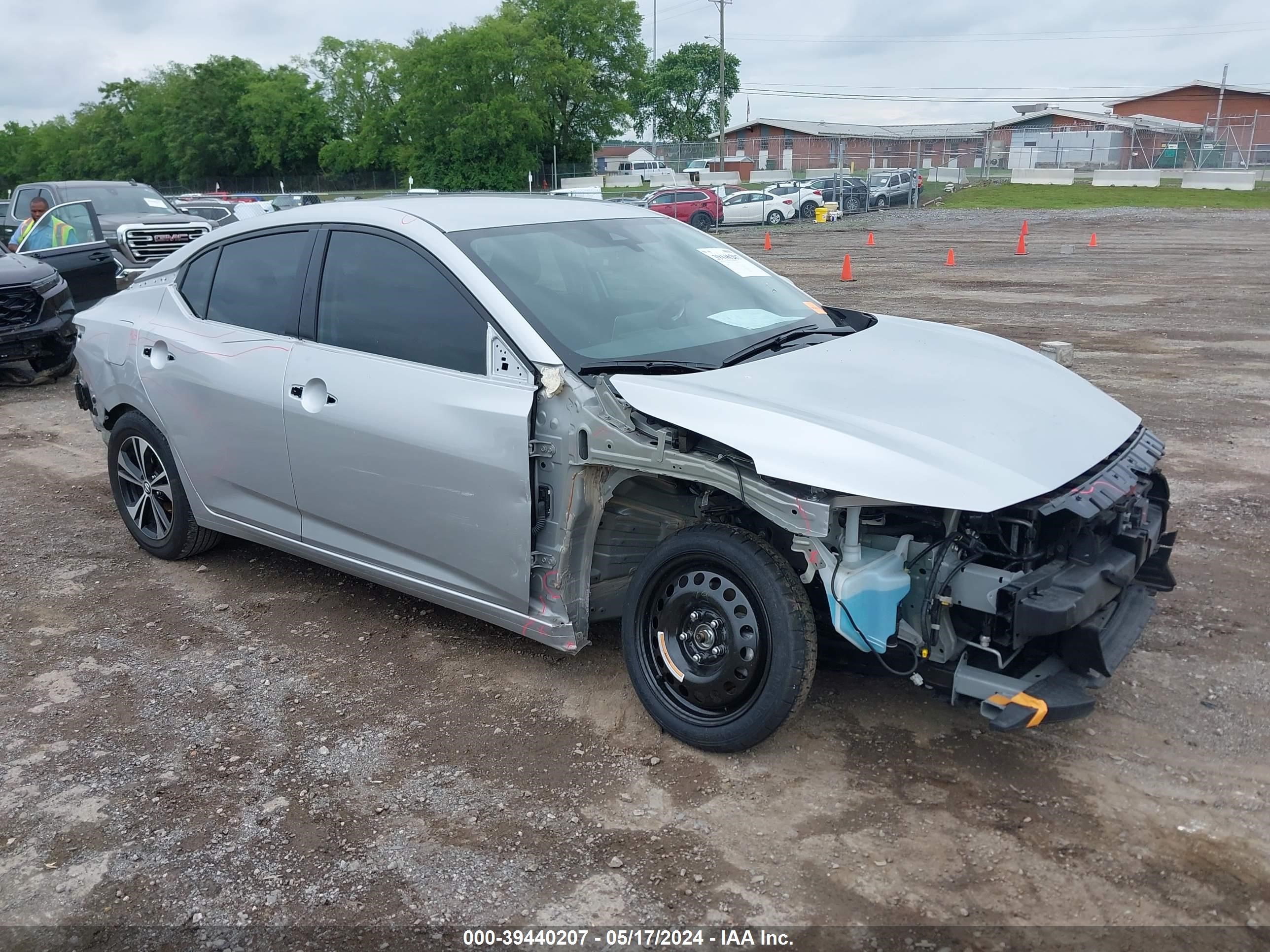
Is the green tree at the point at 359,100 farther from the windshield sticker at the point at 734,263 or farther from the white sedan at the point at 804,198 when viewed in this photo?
the windshield sticker at the point at 734,263

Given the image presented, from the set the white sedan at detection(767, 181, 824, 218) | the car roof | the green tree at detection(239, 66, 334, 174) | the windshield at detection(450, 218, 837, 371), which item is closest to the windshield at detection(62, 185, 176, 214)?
the car roof

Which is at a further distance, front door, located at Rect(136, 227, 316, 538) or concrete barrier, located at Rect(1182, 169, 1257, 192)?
concrete barrier, located at Rect(1182, 169, 1257, 192)

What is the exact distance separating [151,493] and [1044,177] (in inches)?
1929

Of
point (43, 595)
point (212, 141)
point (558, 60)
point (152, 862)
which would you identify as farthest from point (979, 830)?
point (212, 141)

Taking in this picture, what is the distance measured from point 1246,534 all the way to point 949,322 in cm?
775

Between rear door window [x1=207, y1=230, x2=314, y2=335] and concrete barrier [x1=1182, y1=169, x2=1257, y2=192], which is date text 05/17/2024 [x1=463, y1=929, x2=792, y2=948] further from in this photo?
concrete barrier [x1=1182, y1=169, x2=1257, y2=192]

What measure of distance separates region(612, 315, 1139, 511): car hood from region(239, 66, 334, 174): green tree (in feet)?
288

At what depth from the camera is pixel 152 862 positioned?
310 centimetres

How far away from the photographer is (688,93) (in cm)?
10631

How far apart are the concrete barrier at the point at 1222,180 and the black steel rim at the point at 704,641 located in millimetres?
45062

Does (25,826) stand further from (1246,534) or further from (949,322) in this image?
(949,322)

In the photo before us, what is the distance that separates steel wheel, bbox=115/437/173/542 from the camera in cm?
532

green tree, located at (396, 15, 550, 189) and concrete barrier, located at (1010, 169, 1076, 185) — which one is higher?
green tree, located at (396, 15, 550, 189)

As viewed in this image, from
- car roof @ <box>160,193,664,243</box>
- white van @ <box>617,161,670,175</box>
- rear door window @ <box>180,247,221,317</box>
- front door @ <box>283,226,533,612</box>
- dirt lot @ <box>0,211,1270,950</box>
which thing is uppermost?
white van @ <box>617,161,670,175</box>
